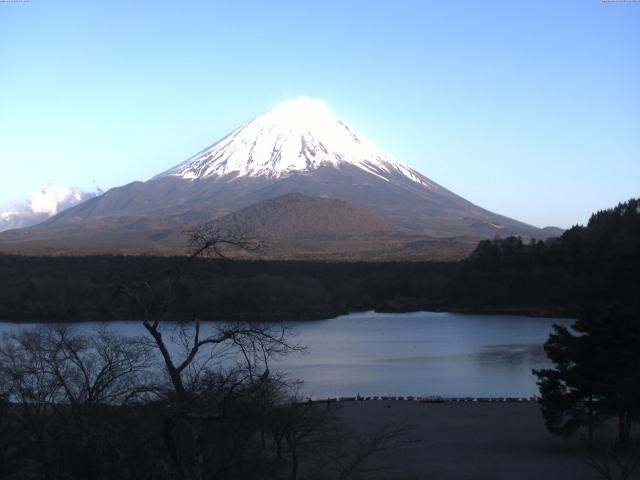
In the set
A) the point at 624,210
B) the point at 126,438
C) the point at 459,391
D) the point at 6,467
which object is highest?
the point at 624,210

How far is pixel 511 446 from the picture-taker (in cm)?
1071

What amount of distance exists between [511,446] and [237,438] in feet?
23.5

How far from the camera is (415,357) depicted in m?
20.9

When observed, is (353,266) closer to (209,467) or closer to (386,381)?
(386,381)

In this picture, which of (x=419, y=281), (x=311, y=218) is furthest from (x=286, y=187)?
(x=419, y=281)

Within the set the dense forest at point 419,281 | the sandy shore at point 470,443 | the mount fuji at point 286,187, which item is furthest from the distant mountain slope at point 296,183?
the sandy shore at point 470,443

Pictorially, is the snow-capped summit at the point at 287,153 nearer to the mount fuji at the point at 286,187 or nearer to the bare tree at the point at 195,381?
the mount fuji at the point at 286,187

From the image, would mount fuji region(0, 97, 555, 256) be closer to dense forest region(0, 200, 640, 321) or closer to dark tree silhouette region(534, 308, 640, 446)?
dense forest region(0, 200, 640, 321)

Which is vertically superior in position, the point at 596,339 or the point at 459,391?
the point at 596,339

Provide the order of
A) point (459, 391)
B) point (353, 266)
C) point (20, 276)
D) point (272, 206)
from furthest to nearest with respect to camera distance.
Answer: point (272, 206), point (353, 266), point (20, 276), point (459, 391)

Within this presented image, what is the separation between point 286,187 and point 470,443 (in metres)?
84.6

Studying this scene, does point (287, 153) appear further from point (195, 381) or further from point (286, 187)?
point (195, 381)

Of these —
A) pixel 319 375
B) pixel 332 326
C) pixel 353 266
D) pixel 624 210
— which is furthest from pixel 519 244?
pixel 319 375

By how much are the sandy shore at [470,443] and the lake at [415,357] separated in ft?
5.59
